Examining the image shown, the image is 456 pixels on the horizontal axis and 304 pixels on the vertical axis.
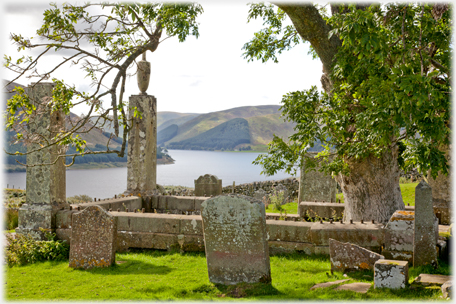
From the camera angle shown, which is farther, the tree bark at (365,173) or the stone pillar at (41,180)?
the stone pillar at (41,180)

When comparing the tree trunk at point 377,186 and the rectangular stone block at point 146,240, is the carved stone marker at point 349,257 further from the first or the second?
the rectangular stone block at point 146,240

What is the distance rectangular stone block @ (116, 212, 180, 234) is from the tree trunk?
4099 mm

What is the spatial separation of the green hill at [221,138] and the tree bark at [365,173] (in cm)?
11743

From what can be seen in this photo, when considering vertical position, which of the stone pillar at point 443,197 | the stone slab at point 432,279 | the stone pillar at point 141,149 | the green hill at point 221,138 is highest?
the green hill at point 221,138

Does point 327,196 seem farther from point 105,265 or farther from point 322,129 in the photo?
point 105,265

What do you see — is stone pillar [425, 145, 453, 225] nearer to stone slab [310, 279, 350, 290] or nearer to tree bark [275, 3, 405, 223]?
tree bark [275, 3, 405, 223]

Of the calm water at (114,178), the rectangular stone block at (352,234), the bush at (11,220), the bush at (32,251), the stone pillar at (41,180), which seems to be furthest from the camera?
the calm water at (114,178)

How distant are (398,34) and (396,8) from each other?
528 mm

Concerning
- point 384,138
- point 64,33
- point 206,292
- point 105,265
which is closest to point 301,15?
point 384,138

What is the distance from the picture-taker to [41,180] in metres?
8.80

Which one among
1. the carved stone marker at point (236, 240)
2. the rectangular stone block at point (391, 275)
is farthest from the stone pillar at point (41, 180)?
the rectangular stone block at point (391, 275)

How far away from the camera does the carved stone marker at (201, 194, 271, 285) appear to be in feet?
19.0

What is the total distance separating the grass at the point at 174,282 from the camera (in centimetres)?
511

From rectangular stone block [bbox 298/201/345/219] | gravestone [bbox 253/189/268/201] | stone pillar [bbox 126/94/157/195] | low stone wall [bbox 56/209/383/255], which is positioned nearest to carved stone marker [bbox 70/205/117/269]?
low stone wall [bbox 56/209/383/255]
